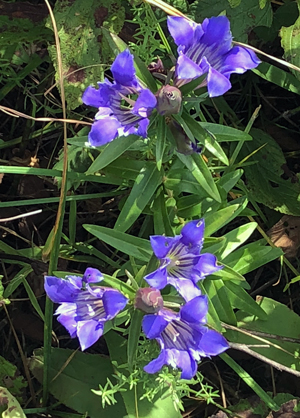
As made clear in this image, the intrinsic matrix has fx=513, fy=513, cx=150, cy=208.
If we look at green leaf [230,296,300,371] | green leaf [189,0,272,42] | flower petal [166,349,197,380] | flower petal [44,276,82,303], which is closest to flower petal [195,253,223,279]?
flower petal [166,349,197,380]

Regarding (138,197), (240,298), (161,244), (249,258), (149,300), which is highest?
(161,244)

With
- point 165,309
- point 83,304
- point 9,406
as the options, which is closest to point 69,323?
point 83,304

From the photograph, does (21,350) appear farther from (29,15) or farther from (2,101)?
(29,15)

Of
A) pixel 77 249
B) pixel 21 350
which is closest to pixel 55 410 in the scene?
pixel 21 350

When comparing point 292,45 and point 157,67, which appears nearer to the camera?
point 157,67

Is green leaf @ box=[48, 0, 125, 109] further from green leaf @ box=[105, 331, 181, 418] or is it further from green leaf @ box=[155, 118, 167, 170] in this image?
green leaf @ box=[105, 331, 181, 418]

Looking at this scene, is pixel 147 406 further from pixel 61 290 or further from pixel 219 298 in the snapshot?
pixel 61 290
